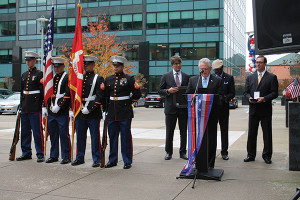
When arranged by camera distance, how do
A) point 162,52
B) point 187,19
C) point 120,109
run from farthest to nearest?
point 162,52, point 187,19, point 120,109

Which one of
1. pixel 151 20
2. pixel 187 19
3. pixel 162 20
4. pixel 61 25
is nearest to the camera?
pixel 187 19

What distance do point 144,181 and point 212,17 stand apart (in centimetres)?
4277

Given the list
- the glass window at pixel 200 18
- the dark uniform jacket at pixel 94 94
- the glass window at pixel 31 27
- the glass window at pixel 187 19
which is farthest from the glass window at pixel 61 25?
the dark uniform jacket at pixel 94 94

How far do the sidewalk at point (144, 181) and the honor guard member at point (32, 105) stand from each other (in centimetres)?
33

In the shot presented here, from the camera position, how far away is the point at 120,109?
6.50 m

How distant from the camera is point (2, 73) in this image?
54312 mm

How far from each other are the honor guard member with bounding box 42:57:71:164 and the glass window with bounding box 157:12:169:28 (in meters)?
42.1

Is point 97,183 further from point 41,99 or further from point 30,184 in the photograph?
point 41,99

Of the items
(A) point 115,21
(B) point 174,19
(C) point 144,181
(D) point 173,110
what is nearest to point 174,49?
(B) point 174,19

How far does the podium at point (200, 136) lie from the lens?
5492 millimetres

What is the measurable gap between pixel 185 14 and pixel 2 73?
29004 millimetres

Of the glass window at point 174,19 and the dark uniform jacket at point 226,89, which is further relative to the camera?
the glass window at point 174,19

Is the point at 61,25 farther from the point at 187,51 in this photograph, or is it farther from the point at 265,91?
the point at 265,91

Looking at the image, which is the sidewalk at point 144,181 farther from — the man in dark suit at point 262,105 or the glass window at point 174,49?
the glass window at point 174,49
